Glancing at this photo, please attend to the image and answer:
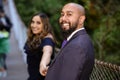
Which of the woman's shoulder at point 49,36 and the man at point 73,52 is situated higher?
the man at point 73,52

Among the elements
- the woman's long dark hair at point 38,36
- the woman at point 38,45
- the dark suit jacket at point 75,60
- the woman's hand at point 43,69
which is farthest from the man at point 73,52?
the woman's long dark hair at point 38,36

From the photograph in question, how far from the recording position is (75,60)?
4.66 m

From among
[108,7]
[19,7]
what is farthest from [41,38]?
[19,7]

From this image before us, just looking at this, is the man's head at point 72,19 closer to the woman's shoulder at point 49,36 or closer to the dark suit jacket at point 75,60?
the dark suit jacket at point 75,60

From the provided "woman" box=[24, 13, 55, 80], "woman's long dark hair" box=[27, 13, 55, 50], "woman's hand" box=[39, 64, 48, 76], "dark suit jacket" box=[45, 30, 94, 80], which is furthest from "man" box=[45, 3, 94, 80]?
"woman's long dark hair" box=[27, 13, 55, 50]

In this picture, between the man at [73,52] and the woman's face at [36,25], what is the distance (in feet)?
4.69

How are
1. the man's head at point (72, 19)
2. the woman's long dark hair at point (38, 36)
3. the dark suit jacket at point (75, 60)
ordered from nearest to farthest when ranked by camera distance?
1. the dark suit jacket at point (75, 60)
2. the man's head at point (72, 19)
3. the woman's long dark hair at point (38, 36)

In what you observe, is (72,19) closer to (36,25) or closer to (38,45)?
(38,45)

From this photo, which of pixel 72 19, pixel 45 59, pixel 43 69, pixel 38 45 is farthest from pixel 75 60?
pixel 38 45

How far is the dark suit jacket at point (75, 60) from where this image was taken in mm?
4660

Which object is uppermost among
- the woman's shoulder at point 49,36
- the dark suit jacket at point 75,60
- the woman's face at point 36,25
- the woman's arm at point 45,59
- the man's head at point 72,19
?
the man's head at point 72,19

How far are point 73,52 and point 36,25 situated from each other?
5.74 feet

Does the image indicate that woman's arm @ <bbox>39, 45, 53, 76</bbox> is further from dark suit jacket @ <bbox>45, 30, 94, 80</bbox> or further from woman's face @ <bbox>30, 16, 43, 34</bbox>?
dark suit jacket @ <bbox>45, 30, 94, 80</bbox>

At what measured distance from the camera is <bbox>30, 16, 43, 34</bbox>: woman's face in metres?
6.34
